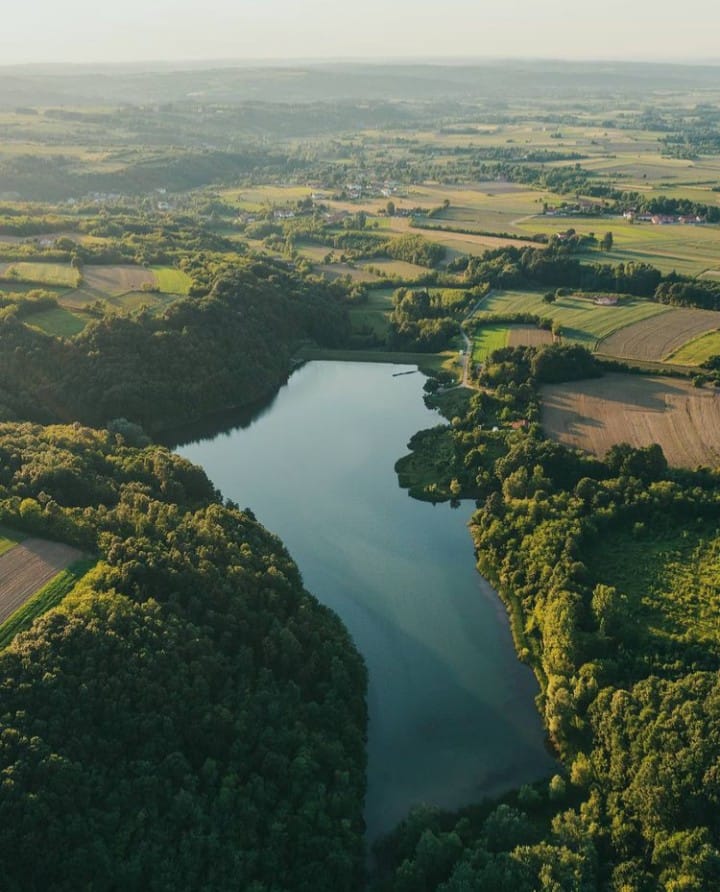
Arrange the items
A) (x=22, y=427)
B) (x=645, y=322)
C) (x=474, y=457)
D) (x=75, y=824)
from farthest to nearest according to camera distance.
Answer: (x=645, y=322)
(x=474, y=457)
(x=22, y=427)
(x=75, y=824)

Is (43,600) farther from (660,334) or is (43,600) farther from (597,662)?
(660,334)

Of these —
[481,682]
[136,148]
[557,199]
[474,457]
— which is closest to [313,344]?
[474,457]

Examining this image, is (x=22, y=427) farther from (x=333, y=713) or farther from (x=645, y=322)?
(x=645, y=322)

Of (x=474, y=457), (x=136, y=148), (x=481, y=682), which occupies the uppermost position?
(x=136, y=148)

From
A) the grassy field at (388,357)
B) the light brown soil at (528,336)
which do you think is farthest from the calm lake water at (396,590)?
the light brown soil at (528,336)

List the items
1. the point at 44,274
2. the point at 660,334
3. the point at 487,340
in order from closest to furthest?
the point at 660,334 → the point at 487,340 → the point at 44,274

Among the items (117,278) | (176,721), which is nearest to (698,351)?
(117,278)
